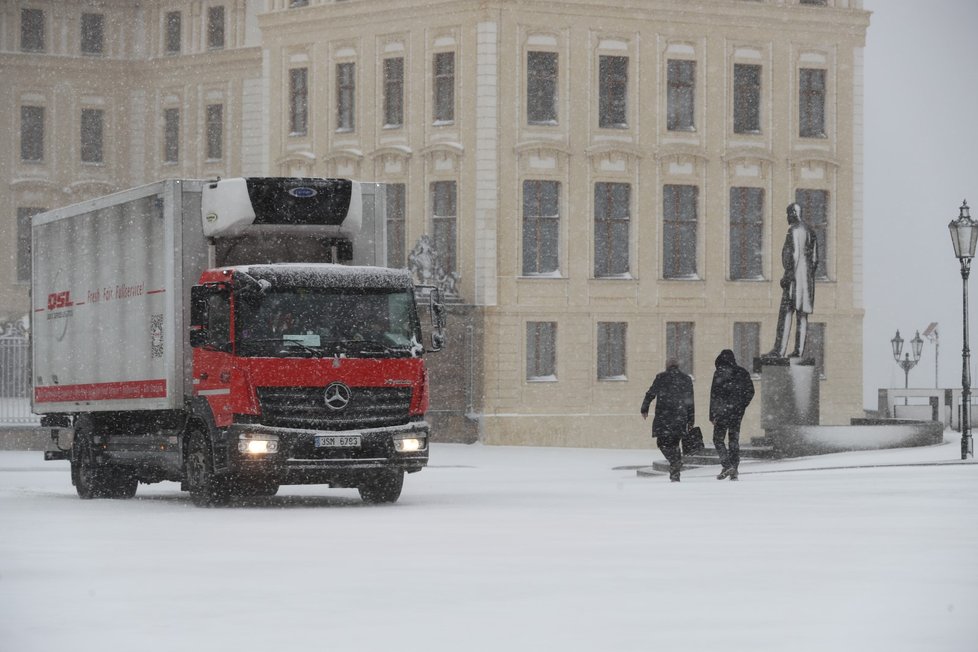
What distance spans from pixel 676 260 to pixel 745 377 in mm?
25254

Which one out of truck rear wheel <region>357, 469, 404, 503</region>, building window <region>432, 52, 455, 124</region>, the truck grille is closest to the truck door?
the truck grille

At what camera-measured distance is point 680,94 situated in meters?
52.2

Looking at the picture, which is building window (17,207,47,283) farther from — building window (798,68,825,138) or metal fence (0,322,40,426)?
metal fence (0,322,40,426)

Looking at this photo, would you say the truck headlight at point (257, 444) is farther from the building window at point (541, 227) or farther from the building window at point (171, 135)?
the building window at point (171, 135)

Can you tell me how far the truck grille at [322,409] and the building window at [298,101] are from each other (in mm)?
32999

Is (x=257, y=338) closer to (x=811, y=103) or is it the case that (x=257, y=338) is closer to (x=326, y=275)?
(x=326, y=275)

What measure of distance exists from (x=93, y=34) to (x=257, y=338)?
51.6 metres

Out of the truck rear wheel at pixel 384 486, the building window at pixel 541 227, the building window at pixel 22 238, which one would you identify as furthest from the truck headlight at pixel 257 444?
the building window at pixel 22 238

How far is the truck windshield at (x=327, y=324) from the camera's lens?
70.0 ft

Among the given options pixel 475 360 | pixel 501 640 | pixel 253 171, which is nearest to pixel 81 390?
pixel 501 640

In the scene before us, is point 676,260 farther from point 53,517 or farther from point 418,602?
point 418,602

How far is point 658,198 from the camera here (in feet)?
169

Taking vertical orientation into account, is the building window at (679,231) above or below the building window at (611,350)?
above

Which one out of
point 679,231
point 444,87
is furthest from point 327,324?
point 679,231
